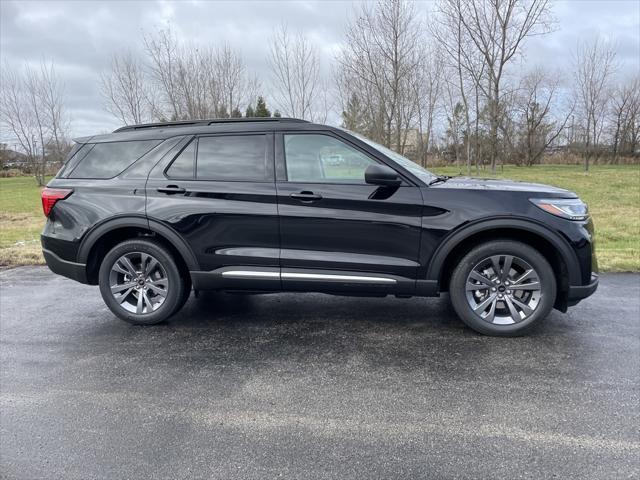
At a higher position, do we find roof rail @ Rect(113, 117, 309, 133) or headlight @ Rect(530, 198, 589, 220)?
roof rail @ Rect(113, 117, 309, 133)

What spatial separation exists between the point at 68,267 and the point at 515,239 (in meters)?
4.12

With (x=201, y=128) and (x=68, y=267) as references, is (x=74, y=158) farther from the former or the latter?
(x=201, y=128)

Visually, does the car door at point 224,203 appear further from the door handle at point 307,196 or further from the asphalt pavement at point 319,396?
the asphalt pavement at point 319,396

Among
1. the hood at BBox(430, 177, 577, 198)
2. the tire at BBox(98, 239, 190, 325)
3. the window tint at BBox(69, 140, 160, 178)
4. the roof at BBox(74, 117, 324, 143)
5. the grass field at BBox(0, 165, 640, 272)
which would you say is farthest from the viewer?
the grass field at BBox(0, 165, 640, 272)

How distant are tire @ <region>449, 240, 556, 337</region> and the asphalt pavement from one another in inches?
6.7

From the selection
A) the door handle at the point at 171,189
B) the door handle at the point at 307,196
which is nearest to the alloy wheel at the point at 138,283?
the door handle at the point at 171,189

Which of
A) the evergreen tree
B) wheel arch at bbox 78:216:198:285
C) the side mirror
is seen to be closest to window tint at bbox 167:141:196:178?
wheel arch at bbox 78:216:198:285

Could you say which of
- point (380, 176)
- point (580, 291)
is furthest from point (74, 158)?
point (580, 291)

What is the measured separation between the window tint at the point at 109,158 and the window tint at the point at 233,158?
1.70ft

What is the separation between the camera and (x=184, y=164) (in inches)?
157

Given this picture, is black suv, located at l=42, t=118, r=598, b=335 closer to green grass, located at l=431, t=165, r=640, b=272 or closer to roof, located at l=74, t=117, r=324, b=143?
roof, located at l=74, t=117, r=324, b=143

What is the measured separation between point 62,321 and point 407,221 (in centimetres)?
353

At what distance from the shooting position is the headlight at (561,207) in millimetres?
3480

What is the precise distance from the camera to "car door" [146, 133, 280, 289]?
3779 mm
